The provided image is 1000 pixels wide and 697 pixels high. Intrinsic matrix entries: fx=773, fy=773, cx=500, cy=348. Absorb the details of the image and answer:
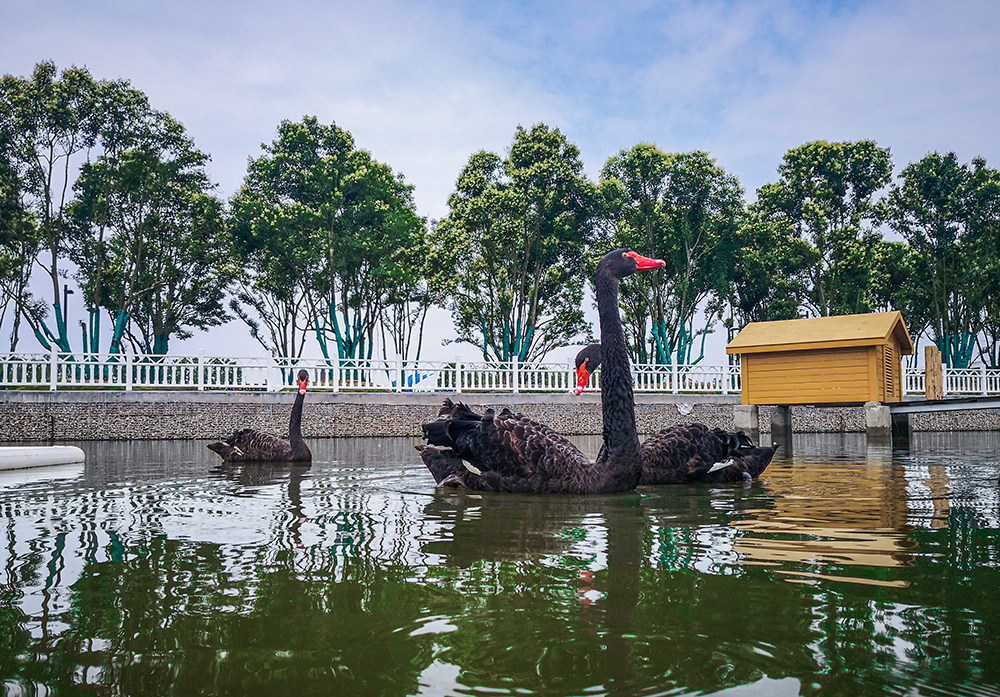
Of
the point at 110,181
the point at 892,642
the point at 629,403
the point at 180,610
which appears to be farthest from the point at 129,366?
the point at 892,642

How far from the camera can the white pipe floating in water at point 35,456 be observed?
8734 millimetres

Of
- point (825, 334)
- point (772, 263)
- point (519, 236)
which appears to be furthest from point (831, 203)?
point (825, 334)

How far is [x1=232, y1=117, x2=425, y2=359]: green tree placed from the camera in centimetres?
3219

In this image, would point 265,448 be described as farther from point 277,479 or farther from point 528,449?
point 528,449

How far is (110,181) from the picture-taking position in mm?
30500

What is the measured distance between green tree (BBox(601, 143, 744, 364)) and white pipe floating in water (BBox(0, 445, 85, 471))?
26233mm

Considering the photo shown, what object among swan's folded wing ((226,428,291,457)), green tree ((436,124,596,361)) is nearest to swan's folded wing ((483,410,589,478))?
swan's folded wing ((226,428,291,457))

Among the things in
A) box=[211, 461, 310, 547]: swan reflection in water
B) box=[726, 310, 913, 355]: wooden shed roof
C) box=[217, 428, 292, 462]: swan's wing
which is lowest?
box=[211, 461, 310, 547]: swan reflection in water

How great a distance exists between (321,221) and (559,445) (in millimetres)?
27852

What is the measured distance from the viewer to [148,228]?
107 feet

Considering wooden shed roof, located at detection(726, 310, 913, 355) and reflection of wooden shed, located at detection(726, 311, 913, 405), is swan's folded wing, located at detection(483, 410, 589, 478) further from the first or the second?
reflection of wooden shed, located at detection(726, 311, 913, 405)

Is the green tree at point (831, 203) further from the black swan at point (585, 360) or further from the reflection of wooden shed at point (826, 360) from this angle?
the black swan at point (585, 360)

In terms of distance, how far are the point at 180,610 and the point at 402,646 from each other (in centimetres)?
93

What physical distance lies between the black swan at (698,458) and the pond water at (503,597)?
1420mm
